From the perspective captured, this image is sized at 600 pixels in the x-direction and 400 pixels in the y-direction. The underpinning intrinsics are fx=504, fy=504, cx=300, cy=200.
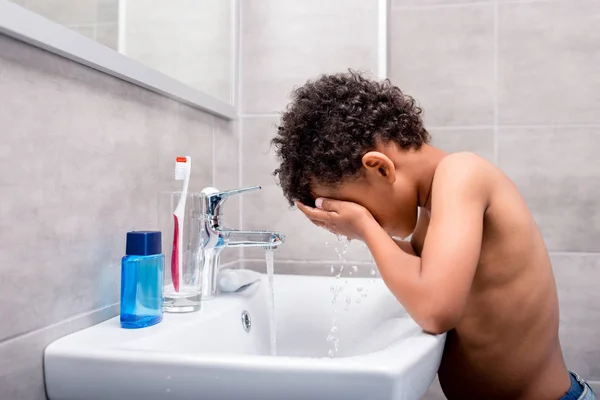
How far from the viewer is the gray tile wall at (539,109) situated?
3.89ft

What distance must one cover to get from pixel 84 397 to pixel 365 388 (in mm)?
290

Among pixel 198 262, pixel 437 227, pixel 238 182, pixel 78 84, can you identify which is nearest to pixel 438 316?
pixel 437 227

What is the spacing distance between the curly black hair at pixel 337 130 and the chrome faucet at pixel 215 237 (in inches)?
3.2

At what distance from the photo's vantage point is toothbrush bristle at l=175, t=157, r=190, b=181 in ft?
2.45

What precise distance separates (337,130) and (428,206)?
0.20 meters

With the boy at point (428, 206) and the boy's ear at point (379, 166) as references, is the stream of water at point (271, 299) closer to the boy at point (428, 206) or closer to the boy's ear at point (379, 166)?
the boy at point (428, 206)

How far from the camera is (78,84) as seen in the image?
0.64 metres

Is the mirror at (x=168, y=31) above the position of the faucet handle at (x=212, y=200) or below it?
Result: above

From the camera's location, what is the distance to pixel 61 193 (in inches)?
23.6

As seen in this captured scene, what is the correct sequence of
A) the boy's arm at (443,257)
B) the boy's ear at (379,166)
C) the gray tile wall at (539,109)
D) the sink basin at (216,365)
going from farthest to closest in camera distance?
the gray tile wall at (539,109) → the boy's ear at (379,166) → the boy's arm at (443,257) → the sink basin at (216,365)

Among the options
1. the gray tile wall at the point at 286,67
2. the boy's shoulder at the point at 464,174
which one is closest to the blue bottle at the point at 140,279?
the boy's shoulder at the point at 464,174

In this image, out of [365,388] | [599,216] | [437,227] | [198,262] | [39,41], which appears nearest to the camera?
[365,388]

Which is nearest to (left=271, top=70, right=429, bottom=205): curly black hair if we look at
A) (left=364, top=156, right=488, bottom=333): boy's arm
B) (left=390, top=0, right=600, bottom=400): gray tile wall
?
(left=364, top=156, right=488, bottom=333): boy's arm

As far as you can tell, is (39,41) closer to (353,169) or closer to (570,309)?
(353,169)
